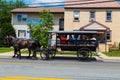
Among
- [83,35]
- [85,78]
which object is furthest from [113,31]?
[85,78]

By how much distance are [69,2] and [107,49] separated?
12051 mm

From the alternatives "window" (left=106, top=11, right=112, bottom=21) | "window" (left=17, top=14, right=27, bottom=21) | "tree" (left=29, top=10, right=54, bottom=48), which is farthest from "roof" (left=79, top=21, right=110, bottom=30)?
"window" (left=17, top=14, right=27, bottom=21)

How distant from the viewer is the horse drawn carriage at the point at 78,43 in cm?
2894

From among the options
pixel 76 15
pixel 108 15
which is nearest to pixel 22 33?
pixel 76 15

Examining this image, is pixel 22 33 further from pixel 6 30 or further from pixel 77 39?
pixel 77 39

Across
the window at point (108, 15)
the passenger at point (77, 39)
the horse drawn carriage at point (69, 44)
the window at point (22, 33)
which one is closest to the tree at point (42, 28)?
the window at point (108, 15)

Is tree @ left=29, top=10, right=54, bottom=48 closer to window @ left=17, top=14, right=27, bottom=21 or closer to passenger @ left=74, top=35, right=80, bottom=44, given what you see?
window @ left=17, top=14, right=27, bottom=21

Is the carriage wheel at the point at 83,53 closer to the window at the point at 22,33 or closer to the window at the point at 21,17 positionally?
the window at the point at 22,33

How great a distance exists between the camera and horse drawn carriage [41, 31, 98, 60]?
2894cm

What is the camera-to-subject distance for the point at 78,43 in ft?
96.0

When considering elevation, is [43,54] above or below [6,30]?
below

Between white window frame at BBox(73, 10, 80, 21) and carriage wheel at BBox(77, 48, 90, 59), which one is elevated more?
white window frame at BBox(73, 10, 80, 21)

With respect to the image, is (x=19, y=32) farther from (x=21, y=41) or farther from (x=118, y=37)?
(x=21, y=41)

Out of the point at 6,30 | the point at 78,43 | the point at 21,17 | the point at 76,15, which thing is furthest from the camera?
the point at 21,17
